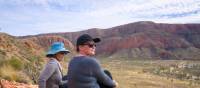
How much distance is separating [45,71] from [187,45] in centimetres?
11400

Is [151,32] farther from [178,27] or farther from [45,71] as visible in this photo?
[45,71]

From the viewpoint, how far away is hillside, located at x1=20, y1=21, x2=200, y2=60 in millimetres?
114900

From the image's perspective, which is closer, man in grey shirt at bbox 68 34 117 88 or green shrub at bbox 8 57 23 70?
man in grey shirt at bbox 68 34 117 88

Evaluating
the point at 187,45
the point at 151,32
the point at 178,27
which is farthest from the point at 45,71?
the point at 178,27

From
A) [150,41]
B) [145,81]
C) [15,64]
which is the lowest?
[145,81]

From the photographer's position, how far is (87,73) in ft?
16.6

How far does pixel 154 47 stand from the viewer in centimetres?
12025

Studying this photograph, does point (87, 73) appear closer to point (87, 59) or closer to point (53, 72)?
point (87, 59)

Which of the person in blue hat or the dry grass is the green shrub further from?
the person in blue hat

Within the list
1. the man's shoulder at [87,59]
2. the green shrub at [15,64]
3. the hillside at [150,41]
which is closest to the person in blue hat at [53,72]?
the man's shoulder at [87,59]

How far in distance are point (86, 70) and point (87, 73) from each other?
3cm

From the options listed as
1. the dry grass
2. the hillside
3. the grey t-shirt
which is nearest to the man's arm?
the grey t-shirt

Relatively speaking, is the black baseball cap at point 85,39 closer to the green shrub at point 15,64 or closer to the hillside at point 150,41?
the green shrub at point 15,64

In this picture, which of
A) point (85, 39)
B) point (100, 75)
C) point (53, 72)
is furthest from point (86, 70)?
point (53, 72)
